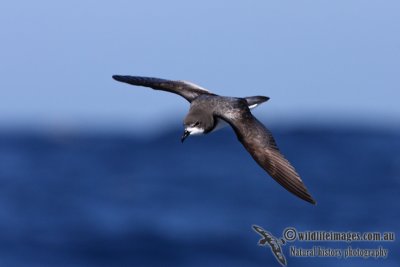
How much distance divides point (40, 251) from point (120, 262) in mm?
3776

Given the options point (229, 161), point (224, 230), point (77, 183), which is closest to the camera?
point (224, 230)

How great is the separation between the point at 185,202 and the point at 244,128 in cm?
3257

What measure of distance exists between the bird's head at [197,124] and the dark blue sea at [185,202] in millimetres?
16482

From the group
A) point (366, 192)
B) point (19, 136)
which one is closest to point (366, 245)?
point (366, 192)

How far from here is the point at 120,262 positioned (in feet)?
128

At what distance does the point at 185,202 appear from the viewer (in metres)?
52.2

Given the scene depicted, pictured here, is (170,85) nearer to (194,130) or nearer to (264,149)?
(194,130)

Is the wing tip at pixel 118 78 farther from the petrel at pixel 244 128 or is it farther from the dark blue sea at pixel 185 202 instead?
the dark blue sea at pixel 185 202

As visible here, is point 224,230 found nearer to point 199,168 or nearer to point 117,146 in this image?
point 199,168

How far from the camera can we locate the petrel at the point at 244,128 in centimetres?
1914

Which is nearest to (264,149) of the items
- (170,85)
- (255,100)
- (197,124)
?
(197,124)

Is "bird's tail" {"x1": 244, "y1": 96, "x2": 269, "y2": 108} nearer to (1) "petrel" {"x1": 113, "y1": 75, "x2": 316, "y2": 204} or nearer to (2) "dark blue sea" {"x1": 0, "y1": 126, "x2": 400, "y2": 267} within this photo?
(1) "petrel" {"x1": 113, "y1": 75, "x2": 316, "y2": 204}

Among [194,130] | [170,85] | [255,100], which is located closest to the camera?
[194,130]

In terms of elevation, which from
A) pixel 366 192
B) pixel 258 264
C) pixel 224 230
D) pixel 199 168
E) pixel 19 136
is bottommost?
pixel 258 264
